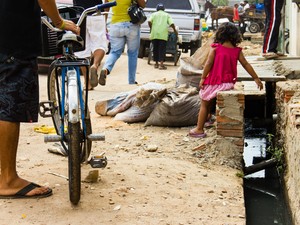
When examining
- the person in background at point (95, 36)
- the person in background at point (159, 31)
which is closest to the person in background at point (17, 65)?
the person in background at point (95, 36)

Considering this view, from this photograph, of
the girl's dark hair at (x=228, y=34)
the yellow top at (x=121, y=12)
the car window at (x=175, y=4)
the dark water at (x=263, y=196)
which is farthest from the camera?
the car window at (x=175, y=4)

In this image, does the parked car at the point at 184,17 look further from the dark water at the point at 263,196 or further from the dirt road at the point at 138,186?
the dirt road at the point at 138,186

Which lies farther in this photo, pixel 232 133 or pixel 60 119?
pixel 232 133

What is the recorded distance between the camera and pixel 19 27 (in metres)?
4.45

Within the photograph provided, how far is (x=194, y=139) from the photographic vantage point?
6859 mm

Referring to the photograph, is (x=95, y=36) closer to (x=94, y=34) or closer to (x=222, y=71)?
(x=94, y=34)

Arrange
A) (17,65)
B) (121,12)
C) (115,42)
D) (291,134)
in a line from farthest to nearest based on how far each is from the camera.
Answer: (115,42) < (121,12) < (291,134) < (17,65)

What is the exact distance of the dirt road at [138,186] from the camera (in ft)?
14.3

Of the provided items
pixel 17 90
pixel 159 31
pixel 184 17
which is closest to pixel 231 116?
pixel 17 90

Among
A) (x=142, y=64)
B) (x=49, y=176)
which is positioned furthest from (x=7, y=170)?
(x=142, y=64)

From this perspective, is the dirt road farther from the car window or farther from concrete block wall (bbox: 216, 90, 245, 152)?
the car window

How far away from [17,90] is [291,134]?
2632mm

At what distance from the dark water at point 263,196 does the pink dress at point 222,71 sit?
1.04 metres

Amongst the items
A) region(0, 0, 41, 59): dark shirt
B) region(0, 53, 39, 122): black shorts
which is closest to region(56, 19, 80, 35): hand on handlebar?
region(0, 0, 41, 59): dark shirt
